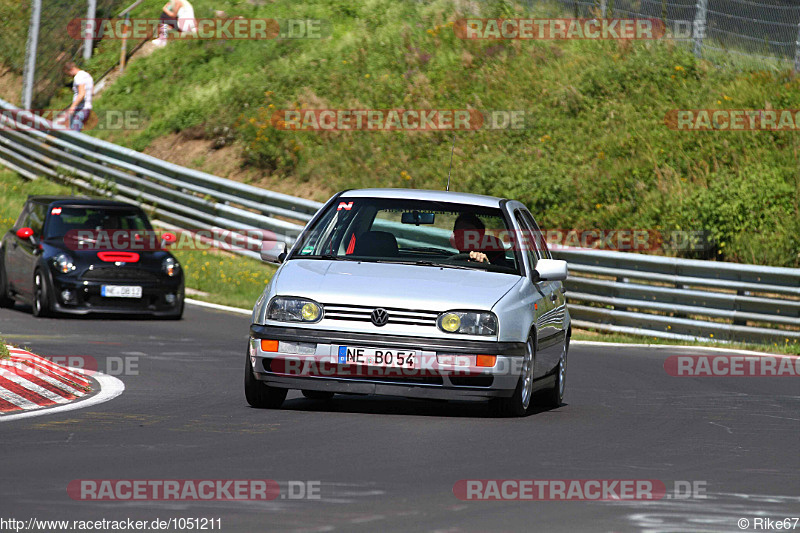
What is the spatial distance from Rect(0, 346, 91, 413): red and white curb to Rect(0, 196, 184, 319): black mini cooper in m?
7.38

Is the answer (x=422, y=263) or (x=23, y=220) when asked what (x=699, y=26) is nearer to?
(x=23, y=220)

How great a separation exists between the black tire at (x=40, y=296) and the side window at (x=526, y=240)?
9080 mm

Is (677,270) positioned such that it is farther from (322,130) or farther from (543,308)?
(322,130)

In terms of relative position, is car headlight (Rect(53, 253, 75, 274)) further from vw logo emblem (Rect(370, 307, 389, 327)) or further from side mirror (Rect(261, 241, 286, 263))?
vw logo emblem (Rect(370, 307, 389, 327))

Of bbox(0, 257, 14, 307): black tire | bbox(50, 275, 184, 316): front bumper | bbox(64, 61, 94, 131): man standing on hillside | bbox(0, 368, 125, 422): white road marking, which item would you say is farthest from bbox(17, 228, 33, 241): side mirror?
bbox(64, 61, 94, 131): man standing on hillside

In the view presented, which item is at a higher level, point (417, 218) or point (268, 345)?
point (417, 218)

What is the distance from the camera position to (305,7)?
36.3 meters

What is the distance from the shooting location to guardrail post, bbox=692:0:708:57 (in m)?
28.4

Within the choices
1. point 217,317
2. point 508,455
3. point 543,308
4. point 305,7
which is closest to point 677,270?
point 217,317

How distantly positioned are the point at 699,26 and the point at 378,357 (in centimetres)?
2043

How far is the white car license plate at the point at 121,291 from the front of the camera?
19.6 meters

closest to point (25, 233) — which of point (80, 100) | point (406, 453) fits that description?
point (80, 100)

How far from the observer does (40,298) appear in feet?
64.2

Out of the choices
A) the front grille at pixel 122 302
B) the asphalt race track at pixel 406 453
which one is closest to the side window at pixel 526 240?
the asphalt race track at pixel 406 453
